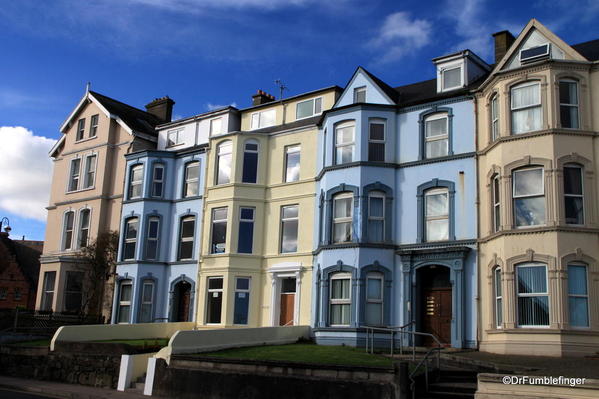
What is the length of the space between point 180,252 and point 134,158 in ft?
19.1

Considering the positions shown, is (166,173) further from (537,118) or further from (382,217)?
(537,118)

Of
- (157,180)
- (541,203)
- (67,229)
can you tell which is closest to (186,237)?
(157,180)

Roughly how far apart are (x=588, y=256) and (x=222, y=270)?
49.3 feet

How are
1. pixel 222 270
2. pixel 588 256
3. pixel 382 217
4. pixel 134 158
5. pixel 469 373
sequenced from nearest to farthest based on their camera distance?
pixel 469 373
pixel 588 256
pixel 382 217
pixel 222 270
pixel 134 158

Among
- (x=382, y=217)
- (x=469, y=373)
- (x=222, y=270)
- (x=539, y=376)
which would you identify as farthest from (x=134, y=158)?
(x=539, y=376)

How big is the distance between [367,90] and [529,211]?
28.8ft

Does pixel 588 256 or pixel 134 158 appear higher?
pixel 134 158

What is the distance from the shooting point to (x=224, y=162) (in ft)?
99.3

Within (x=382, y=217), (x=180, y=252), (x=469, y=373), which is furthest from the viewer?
(x=180, y=252)

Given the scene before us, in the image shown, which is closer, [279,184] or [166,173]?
[279,184]

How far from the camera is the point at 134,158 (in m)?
33.4

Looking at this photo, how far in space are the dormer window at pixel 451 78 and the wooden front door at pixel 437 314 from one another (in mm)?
7979

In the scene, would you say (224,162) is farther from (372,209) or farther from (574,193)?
(574,193)

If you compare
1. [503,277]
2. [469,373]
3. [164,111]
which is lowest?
[469,373]
